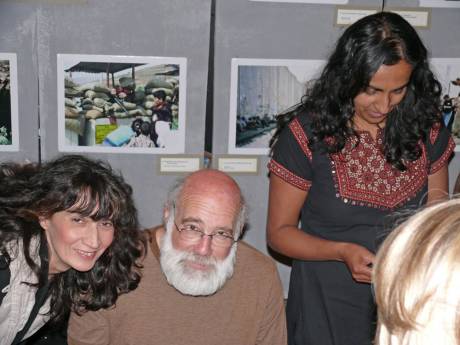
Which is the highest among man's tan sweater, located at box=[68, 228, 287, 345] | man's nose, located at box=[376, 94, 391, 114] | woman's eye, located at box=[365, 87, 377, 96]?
woman's eye, located at box=[365, 87, 377, 96]

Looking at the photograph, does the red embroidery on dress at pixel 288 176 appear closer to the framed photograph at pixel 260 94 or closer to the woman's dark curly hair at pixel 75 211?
the woman's dark curly hair at pixel 75 211

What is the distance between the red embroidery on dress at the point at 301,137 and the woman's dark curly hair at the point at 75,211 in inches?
25.0

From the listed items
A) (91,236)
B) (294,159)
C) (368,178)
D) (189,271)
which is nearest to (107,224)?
(91,236)

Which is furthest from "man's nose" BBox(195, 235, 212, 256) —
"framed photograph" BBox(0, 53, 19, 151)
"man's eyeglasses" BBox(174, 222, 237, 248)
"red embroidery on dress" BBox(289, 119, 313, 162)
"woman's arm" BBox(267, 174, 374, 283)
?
"framed photograph" BBox(0, 53, 19, 151)

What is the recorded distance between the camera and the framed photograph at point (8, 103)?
→ 2932mm

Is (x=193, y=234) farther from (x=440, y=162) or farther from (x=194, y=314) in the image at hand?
(x=440, y=162)

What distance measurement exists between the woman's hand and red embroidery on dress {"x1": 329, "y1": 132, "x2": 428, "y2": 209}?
18 cm

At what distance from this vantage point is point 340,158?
248cm

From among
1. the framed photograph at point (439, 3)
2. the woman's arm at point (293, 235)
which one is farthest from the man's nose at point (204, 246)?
the framed photograph at point (439, 3)

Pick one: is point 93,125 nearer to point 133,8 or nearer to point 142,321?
point 133,8

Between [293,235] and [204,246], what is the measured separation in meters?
0.34

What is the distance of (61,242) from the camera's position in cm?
229

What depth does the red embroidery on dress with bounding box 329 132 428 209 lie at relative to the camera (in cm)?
247

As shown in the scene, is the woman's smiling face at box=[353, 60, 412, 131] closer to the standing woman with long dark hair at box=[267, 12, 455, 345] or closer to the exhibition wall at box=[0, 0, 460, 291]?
the standing woman with long dark hair at box=[267, 12, 455, 345]
